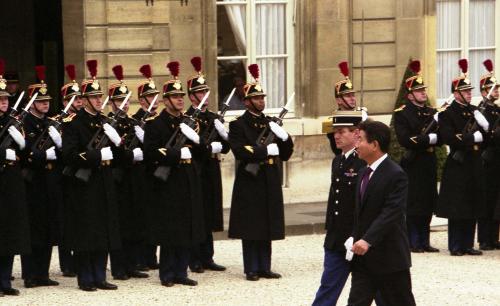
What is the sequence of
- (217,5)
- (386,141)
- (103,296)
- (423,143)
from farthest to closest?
(217,5)
(423,143)
(103,296)
(386,141)

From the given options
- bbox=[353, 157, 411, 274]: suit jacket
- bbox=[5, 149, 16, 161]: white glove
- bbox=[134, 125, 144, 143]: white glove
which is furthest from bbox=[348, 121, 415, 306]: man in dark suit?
bbox=[134, 125, 144, 143]: white glove

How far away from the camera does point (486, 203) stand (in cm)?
1647

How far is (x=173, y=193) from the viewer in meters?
14.3

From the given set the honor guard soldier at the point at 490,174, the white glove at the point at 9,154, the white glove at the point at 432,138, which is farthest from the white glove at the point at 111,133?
the honor guard soldier at the point at 490,174

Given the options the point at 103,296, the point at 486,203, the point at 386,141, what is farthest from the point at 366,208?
the point at 486,203

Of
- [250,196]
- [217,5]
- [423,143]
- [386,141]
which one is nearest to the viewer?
[386,141]

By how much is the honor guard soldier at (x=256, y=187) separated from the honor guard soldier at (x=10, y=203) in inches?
83.0

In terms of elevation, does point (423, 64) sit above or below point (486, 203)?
above

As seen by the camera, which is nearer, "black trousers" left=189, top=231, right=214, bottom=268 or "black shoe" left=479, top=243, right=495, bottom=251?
"black trousers" left=189, top=231, right=214, bottom=268

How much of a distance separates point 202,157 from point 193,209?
839mm

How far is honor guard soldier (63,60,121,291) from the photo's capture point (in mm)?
13953

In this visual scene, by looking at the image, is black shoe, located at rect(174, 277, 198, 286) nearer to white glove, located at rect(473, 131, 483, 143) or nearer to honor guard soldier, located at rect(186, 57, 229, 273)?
honor guard soldier, located at rect(186, 57, 229, 273)

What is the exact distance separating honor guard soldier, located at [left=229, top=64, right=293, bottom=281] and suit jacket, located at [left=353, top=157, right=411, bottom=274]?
4.22 m

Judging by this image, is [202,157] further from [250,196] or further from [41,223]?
[41,223]
